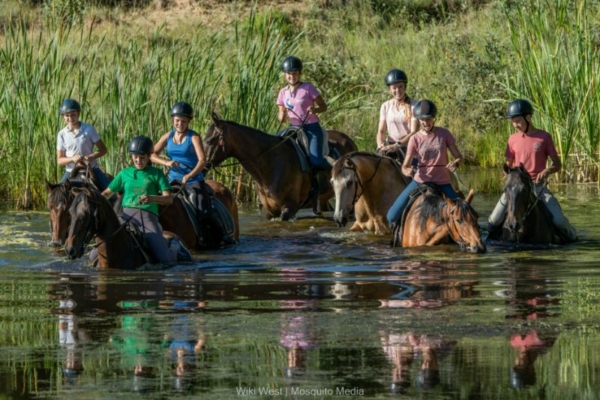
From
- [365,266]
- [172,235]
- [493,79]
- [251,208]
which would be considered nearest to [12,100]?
[251,208]

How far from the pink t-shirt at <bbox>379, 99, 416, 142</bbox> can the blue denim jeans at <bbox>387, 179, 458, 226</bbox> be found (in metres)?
1.65

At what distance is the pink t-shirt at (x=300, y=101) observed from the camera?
1805 centimetres

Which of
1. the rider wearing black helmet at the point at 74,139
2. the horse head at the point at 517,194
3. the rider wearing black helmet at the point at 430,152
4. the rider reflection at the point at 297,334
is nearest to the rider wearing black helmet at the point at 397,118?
the rider wearing black helmet at the point at 430,152

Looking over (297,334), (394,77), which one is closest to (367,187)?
(394,77)

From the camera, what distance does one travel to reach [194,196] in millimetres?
15508

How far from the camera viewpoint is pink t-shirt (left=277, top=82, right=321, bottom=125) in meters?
18.0

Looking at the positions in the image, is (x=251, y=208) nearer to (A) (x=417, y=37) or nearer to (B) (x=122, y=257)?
(B) (x=122, y=257)

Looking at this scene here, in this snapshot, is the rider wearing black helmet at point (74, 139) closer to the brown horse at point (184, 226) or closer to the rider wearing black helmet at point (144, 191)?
the brown horse at point (184, 226)

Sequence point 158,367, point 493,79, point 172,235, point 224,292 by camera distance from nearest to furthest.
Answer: point 158,367, point 224,292, point 172,235, point 493,79

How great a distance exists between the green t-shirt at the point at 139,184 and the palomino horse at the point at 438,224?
312 centimetres

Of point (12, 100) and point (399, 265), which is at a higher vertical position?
point (12, 100)

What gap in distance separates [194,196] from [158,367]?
7588 mm

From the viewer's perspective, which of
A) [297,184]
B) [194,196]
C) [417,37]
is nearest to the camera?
[194,196]

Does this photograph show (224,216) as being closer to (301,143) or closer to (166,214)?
(166,214)
